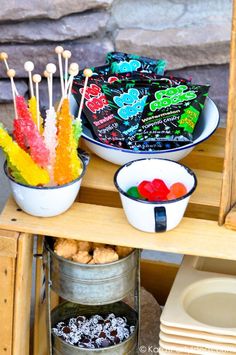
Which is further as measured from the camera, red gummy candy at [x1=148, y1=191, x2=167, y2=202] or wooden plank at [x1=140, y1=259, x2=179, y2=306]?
wooden plank at [x1=140, y1=259, x2=179, y2=306]

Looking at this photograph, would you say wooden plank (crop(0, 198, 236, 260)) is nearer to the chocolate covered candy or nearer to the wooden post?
the wooden post

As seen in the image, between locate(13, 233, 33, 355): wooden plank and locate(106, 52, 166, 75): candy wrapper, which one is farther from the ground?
locate(106, 52, 166, 75): candy wrapper

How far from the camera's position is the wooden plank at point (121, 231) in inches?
47.9

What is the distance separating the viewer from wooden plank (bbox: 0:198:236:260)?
1.22 m

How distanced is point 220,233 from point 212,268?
8.6 inches

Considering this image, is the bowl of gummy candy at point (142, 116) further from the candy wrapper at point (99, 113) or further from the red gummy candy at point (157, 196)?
the red gummy candy at point (157, 196)

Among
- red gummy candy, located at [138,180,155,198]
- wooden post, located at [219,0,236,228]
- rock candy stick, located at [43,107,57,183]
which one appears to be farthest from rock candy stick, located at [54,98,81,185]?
wooden post, located at [219,0,236,228]

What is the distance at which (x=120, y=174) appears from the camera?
4.20 feet

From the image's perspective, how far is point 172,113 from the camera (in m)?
1.38

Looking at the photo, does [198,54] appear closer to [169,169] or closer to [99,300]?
[169,169]

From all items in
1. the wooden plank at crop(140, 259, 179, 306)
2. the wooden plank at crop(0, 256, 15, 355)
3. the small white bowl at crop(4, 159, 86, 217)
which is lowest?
the wooden plank at crop(140, 259, 179, 306)

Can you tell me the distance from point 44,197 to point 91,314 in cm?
34

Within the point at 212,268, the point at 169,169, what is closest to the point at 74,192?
the point at 169,169

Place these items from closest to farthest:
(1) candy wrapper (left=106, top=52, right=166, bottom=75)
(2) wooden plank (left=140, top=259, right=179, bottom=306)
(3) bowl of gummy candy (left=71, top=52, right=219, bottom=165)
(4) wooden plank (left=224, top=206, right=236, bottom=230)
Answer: (4) wooden plank (left=224, top=206, right=236, bottom=230)
(3) bowl of gummy candy (left=71, top=52, right=219, bottom=165)
(1) candy wrapper (left=106, top=52, right=166, bottom=75)
(2) wooden plank (left=140, top=259, right=179, bottom=306)
